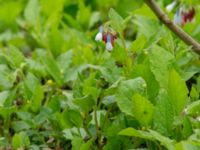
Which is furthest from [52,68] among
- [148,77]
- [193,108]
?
[193,108]

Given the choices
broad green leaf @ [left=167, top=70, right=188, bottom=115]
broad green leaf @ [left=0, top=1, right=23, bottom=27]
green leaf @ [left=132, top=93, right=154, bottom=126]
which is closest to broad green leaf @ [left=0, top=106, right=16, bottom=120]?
green leaf @ [left=132, top=93, right=154, bottom=126]

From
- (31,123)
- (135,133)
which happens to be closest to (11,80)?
(31,123)

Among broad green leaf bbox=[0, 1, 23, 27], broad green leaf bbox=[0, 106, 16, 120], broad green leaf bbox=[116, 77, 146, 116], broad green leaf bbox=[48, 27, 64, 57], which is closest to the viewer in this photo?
broad green leaf bbox=[116, 77, 146, 116]

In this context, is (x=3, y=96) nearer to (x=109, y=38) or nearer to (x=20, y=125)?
(x=20, y=125)

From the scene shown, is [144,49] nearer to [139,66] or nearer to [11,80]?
[139,66]

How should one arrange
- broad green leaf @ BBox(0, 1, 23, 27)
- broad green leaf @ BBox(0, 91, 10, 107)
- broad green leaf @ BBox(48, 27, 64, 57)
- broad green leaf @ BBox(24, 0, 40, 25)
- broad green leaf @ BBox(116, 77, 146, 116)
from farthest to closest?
broad green leaf @ BBox(0, 1, 23, 27), broad green leaf @ BBox(24, 0, 40, 25), broad green leaf @ BBox(48, 27, 64, 57), broad green leaf @ BBox(0, 91, 10, 107), broad green leaf @ BBox(116, 77, 146, 116)

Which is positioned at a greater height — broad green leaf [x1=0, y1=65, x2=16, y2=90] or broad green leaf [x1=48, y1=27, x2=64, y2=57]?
broad green leaf [x1=48, y1=27, x2=64, y2=57]

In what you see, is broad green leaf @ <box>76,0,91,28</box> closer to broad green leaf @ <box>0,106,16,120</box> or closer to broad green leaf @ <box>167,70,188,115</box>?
broad green leaf @ <box>0,106,16,120</box>

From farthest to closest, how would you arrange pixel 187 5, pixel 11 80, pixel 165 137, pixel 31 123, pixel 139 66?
pixel 11 80
pixel 187 5
pixel 31 123
pixel 139 66
pixel 165 137
